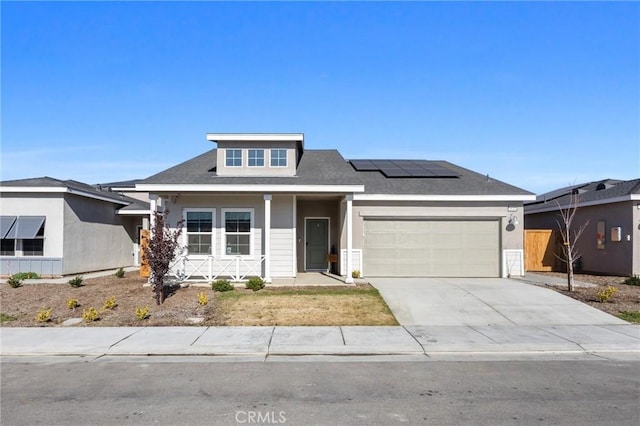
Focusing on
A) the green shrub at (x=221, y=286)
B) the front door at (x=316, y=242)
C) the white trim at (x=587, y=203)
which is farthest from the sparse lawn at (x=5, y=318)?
the white trim at (x=587, y=203)

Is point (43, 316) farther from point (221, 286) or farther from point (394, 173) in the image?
point (394, 173)

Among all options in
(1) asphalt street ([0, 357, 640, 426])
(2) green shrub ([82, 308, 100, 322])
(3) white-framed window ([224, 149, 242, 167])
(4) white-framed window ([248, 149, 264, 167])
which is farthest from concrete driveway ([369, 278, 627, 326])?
(2) green shrub ([82, 308, 100, 322])

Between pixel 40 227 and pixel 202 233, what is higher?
pixel 40 227

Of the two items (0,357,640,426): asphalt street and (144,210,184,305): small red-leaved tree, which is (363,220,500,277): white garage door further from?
(0,357,640,426): asphalt street

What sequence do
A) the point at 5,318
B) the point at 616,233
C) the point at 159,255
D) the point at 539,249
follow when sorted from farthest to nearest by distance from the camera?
the point at 539,249
the point at 616,233
the point at 159,255
the point at 5,318

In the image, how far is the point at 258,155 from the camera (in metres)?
17.9

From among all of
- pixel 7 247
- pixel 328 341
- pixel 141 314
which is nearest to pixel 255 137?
pixel 141 314

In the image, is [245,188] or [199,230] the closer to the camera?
[245,188]

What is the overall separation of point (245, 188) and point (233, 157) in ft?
7.97

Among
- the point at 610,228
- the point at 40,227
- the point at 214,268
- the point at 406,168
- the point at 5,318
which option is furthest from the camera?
the point at 406,168

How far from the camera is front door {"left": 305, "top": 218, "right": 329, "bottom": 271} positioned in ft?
64.1

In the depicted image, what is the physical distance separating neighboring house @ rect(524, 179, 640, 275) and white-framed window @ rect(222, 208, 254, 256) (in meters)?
12.0

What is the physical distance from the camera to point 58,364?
26.2 ft

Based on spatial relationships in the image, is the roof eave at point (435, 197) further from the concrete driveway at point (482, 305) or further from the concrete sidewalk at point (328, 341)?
the concrete sidewalk at point (328, 341)
